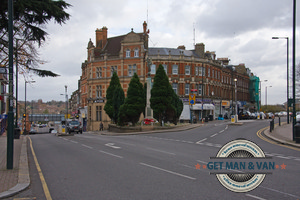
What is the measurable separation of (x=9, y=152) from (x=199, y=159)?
296 inches

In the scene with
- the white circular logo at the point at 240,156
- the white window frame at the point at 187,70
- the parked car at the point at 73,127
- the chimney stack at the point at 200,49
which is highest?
the chimney stack at the point at 200,49

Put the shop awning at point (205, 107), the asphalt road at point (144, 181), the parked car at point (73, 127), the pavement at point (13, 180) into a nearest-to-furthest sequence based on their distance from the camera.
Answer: the asphalt road at point (144, 181), the pavement at point (13, 180), the parked car at point (73, 127), the shop awning at point (205, 107)

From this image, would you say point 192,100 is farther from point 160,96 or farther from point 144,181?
point 144,181

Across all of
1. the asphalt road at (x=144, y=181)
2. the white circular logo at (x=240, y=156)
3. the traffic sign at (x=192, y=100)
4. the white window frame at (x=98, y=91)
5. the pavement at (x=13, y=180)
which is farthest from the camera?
the white window frame at (x=98, y=91)

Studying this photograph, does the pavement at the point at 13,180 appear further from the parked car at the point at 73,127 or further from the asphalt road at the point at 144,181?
the parked car at the point at 73,127

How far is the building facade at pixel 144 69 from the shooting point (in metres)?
57.7

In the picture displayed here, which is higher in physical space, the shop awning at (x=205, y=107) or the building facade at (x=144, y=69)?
the building facade at (x=144, y=69)

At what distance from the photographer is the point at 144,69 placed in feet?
189

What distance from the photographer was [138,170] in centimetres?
1102

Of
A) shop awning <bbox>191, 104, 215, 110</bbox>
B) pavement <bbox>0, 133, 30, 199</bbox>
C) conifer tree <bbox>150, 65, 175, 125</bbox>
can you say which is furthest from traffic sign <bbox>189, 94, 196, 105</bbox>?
pavement <bbox>0, 133, 30, 199</bbox>

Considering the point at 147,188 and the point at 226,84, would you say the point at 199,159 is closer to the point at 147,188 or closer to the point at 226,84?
the point at 147,188

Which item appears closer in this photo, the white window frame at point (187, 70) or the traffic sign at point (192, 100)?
the traffic sign at point (192, 100)

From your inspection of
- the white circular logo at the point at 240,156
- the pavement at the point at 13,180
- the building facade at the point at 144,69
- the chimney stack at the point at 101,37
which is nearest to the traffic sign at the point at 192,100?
the building facade at the point at 144,69

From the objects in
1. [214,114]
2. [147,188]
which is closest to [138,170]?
[147,188]
